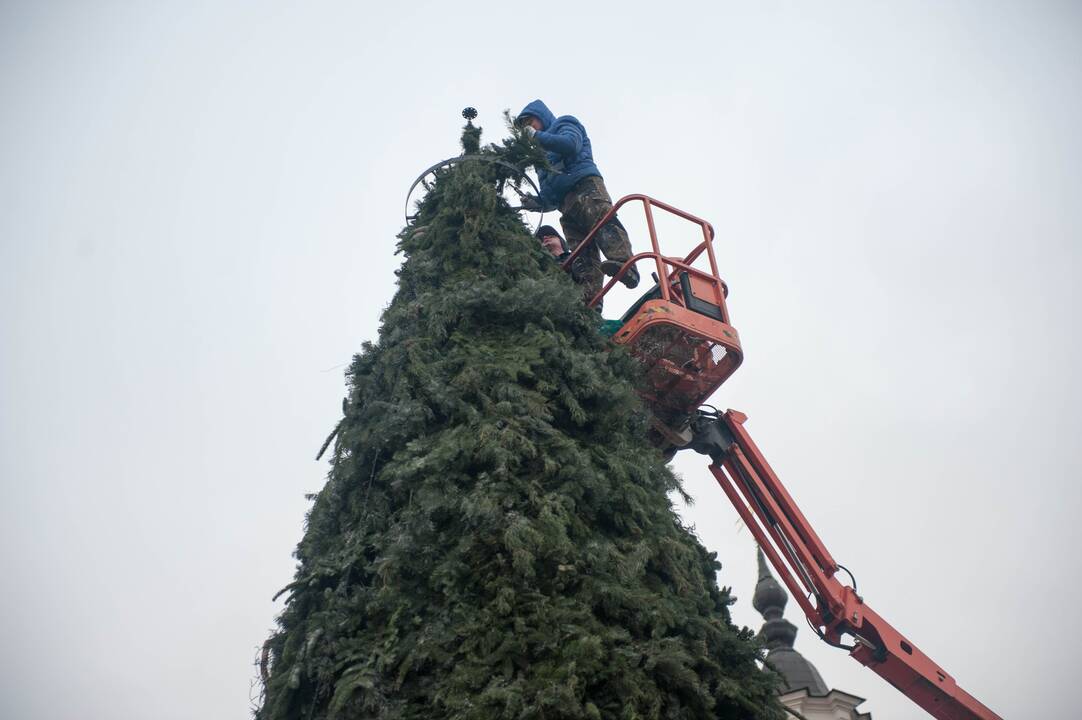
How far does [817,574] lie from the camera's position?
33.2 ft

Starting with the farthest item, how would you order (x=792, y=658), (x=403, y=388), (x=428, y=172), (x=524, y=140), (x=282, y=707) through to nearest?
(x=792, y=658) < (x=428, y=172) < (x=524, y=140) < (x=403, y=388) < (x=282, y=707)

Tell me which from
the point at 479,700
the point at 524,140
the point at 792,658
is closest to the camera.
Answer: the point at 479,700

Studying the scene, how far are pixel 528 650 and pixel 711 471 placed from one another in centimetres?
574

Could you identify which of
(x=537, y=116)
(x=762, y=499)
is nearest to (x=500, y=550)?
(x=762, y=499)

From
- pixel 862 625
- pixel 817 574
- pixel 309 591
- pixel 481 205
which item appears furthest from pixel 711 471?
pixel 309 591

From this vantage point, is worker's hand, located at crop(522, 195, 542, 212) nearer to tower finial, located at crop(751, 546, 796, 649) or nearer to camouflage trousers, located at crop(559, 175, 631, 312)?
camouflage trousers, located at crop(559, 175, 631, 312)

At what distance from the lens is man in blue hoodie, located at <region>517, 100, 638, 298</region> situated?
34.0 feet

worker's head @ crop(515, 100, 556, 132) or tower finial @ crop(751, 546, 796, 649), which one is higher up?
worker's head @ crop(515, 100, 556, 132)

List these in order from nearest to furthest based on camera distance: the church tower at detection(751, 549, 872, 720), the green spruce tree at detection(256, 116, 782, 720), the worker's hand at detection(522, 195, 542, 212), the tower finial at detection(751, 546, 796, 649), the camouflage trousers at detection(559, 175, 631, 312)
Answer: the green spruce tree at detection(256, 116, 782, 720)
the worker's hand at detection(522, 195, 542, 212)
the camouflage trousers at detection(559, 175, 631, 312)
the church tower at detection(751, 549, 872, 720)
the tower finial at detection(751, 546, 796, 649)

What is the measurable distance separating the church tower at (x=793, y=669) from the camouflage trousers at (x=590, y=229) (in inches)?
229

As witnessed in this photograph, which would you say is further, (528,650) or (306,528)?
(306,528)

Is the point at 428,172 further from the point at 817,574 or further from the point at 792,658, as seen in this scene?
the point at 792,658

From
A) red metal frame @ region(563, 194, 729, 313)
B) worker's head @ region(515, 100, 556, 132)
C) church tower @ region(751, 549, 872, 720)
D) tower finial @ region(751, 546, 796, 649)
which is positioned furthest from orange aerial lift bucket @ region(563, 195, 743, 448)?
tower finial @ region(751, 546, 796, 649)

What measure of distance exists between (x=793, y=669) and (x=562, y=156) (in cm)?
924
